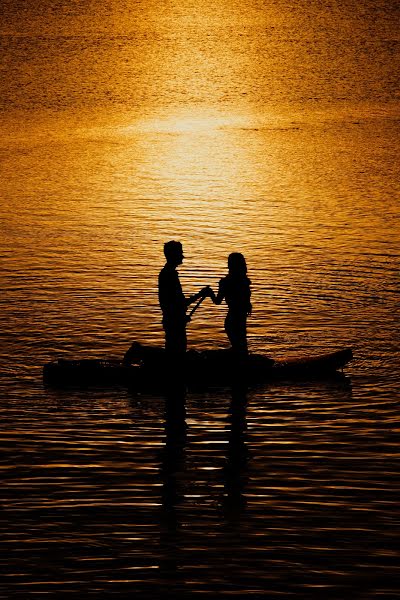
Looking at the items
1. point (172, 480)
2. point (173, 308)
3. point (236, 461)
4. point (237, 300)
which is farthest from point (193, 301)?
point (172, 480)

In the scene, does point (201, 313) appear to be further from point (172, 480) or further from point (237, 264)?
point (172, 480)

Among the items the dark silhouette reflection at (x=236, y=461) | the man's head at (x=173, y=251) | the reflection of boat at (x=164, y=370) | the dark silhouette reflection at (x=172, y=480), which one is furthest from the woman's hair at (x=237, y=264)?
the dark silhouette reflection at (x=172, y=480)

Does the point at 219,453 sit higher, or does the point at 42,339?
the point at 42,339

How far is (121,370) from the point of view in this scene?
59.7 ft

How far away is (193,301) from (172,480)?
3593 millimetres

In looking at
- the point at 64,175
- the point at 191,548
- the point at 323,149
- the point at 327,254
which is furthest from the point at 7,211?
the point at 191,548

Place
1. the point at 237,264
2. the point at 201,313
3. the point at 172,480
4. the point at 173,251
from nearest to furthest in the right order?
the point at 172,480, the point at 173,251, the point at 237,264, the point at 201,313

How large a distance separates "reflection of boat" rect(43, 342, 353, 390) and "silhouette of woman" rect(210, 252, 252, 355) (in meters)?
0.24

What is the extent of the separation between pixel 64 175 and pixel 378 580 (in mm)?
25273

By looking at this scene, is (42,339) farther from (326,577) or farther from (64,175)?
(64,175)

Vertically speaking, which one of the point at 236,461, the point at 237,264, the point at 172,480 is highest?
the point at 237,264

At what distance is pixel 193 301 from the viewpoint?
17.9 meters

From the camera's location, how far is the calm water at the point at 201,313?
42.5ft

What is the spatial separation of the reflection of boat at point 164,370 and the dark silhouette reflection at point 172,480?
0.28m
